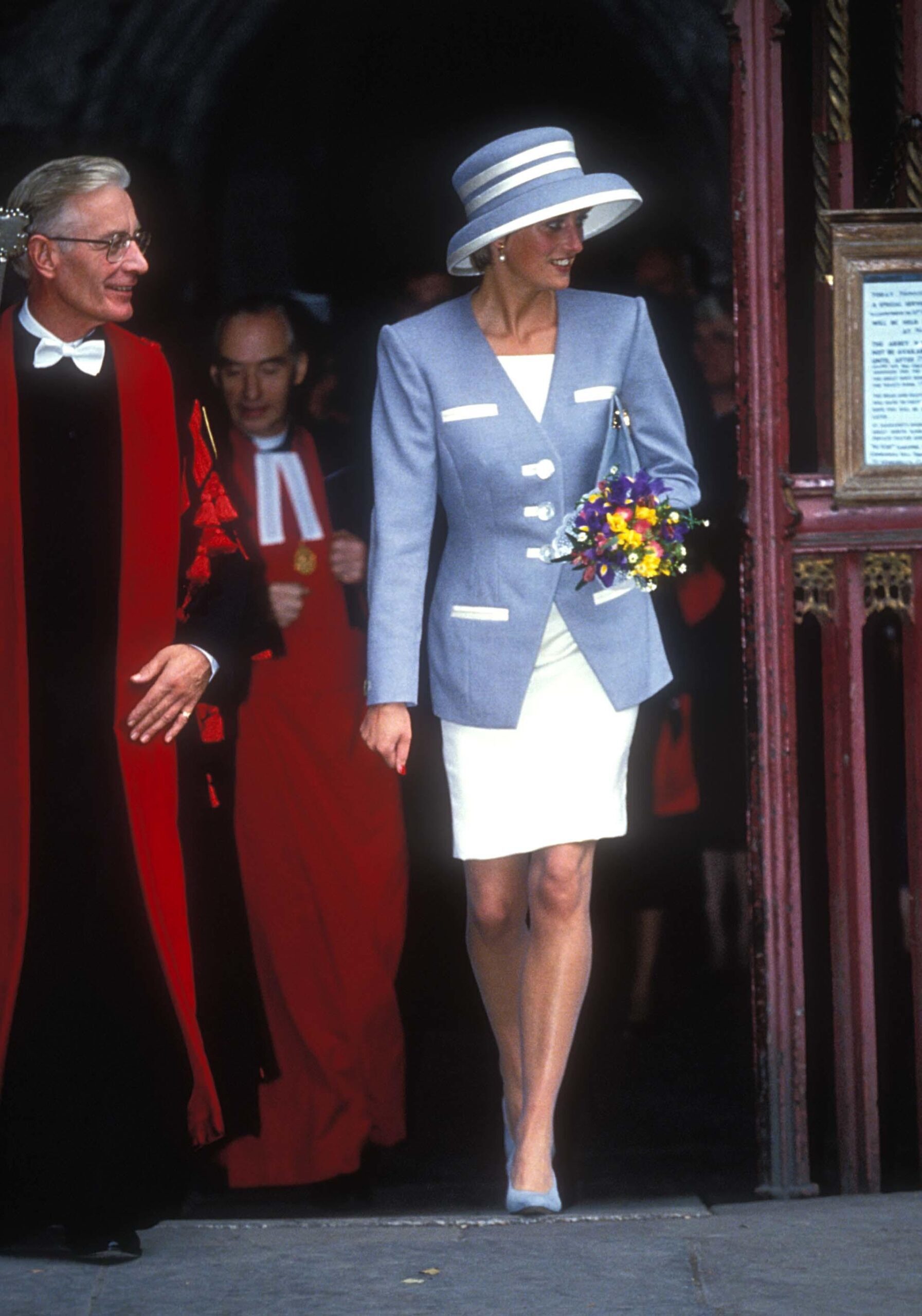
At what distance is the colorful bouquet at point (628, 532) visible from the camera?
15.4ft

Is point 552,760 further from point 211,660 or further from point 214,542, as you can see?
point 214,542

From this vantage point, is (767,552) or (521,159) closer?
(521,159)

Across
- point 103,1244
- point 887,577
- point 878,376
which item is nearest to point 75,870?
point 103,1244

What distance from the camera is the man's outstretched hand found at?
4762mm

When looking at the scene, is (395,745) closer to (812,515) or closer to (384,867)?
(384,867)

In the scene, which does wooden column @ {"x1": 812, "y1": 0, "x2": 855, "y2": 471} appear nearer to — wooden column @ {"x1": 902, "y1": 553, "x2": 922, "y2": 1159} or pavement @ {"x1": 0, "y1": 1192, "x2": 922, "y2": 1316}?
wooden column @ {"x1": 902, "y1": 553, "x2": 922, "y2": 1159}

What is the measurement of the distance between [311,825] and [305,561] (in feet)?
2.01

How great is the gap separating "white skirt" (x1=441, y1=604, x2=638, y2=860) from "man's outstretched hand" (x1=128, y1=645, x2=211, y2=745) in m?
0.62

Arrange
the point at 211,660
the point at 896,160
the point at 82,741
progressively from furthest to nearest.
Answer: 1. the point at 896,160
2. the point at 211,660
3. the point at 82,741

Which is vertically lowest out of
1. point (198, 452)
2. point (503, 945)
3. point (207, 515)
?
point (503, 945)

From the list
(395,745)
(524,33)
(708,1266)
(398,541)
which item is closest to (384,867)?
(395,745)

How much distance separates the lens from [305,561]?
5168mm

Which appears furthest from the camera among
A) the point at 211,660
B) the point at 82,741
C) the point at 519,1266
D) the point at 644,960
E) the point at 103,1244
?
the point at 644,960

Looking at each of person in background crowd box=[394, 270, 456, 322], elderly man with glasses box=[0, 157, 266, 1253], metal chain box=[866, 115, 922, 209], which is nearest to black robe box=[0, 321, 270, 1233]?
elderly man with glasses box=[0, 157, 266, 1253]
